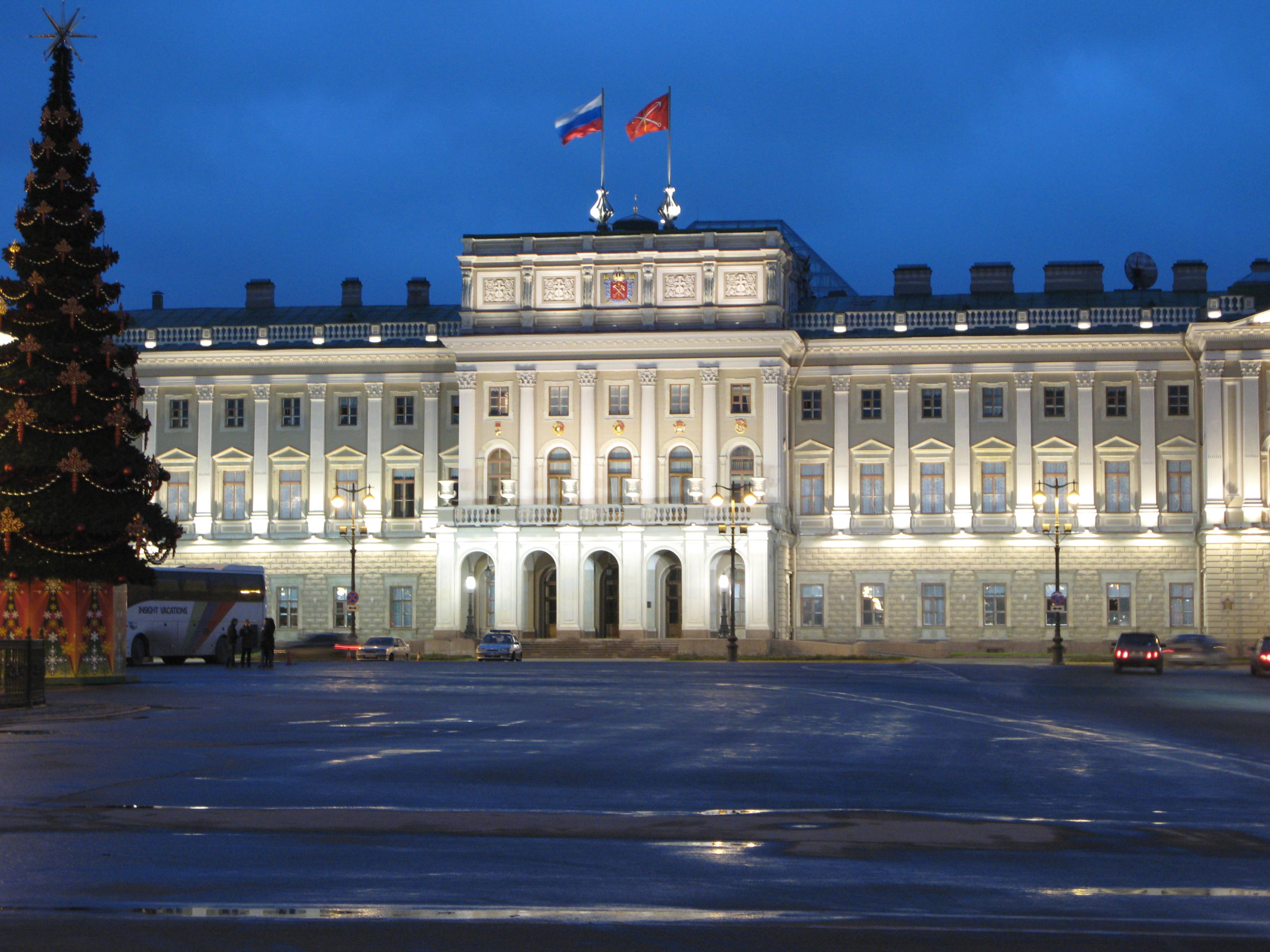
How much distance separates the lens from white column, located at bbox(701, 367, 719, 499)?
7894 centimetres

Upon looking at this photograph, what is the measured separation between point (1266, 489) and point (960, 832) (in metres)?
67.6

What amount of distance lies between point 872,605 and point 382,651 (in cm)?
2470

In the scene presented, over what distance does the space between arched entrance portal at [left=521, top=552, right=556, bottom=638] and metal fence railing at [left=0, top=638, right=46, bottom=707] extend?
50.0 metres

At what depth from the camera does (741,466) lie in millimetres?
79438

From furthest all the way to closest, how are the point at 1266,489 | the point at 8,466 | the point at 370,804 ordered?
the point at 1266,489
the point at 8,466
the point at 370,804

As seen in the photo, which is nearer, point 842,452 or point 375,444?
point 842,452

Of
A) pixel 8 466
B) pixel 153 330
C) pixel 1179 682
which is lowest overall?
pixel 1179 682

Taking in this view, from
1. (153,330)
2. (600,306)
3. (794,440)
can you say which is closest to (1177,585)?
(794,440)

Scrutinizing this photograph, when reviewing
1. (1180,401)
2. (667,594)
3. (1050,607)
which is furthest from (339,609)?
(1180,401)

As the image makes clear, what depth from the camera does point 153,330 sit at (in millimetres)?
86812

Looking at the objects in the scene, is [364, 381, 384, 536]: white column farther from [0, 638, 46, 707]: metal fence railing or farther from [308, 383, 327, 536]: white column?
[0, 638, 46, 707]: metal fence railing

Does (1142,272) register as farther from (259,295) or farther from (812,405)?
(259,295)

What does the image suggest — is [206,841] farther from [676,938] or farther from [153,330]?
[153,330]

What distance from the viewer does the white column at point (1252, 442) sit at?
7625 centimetres
